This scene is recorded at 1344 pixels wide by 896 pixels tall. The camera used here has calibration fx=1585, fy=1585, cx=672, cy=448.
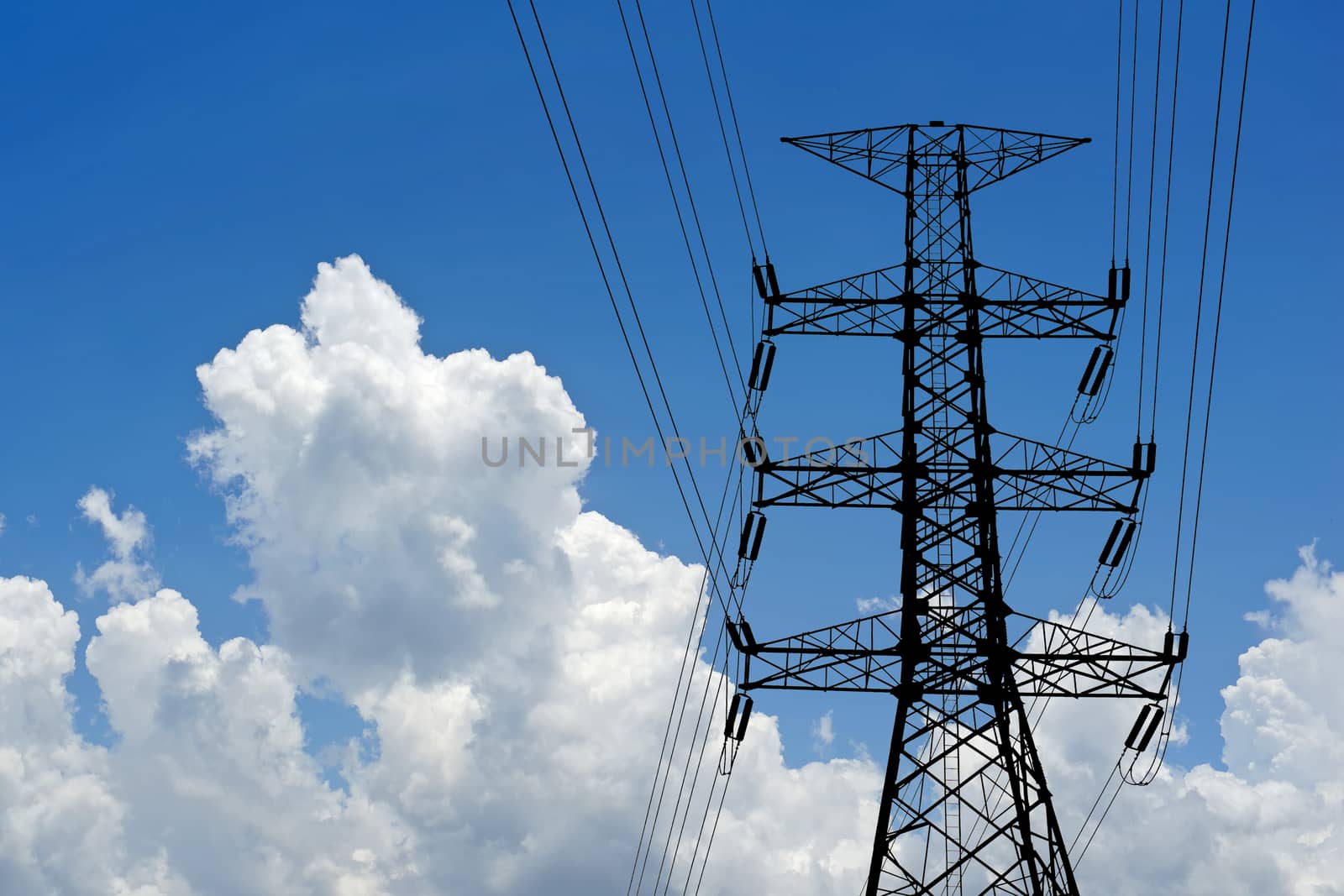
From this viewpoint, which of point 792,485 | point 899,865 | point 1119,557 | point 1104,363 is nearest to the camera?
point 899,865

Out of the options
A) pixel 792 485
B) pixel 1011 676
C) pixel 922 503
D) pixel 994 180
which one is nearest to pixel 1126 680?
pixel 1011 676

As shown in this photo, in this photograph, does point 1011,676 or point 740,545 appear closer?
point 1011,676

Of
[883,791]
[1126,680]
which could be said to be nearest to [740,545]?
[883,791]

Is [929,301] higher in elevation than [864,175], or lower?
lower

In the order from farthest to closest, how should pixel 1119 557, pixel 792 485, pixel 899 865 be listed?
pixel 1119 557 < pixel 792 485 < pixel 899 865

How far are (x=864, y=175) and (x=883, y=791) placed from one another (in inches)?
555

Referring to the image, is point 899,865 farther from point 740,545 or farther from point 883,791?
point 740,545

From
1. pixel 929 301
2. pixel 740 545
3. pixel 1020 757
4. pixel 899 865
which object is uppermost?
pixel 929 301

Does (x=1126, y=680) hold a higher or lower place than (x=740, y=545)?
lower

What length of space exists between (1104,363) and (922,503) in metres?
6.83

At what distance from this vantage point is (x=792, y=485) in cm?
2934

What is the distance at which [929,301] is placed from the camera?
107ft

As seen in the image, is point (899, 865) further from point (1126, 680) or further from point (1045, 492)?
point (1045, 492)

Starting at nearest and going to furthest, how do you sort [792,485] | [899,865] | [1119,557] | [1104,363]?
[899,865], [792,485], [1119,557], [1104,363]
